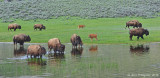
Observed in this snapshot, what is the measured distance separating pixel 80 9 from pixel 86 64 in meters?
62.8

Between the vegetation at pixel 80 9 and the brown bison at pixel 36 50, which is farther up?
the brown bison at pixel 36 50

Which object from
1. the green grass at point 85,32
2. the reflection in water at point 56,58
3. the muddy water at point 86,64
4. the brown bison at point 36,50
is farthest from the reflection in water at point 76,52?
the green grass at point 85,32

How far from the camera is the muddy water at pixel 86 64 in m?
23.1

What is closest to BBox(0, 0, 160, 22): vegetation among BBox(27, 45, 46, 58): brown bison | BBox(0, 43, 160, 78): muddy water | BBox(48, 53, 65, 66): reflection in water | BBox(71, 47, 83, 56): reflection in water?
BBox(71, 47, 83, 56): reflection in water

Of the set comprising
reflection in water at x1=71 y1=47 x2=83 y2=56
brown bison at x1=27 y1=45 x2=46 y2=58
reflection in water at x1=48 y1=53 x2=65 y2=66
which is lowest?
reflection in water at x1=71 y1=47 x2=83 y2=56

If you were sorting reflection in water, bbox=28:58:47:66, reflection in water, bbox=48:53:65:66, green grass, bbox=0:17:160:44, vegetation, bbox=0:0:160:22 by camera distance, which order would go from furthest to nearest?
vegetation, bbox=0:0:160:22 → green grass, bbox=0:17:160:44 → reflection in water, bbox=48:53:65:66 → reflection in water, bbox=28:58:47:66

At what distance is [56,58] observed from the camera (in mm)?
30453

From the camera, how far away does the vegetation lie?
79500 mm

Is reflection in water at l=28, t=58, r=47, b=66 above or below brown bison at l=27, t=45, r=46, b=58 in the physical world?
below

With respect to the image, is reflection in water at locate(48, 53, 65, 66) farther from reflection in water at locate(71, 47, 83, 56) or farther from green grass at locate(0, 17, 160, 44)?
green grass at locate(0, 17, 160, 44)

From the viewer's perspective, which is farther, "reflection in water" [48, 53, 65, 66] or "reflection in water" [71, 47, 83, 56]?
"reflection in water" [71, 47, 83, 56]

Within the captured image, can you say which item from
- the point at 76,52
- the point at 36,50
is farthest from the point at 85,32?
the point at 36,50

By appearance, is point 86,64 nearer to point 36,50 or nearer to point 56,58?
point 56,58

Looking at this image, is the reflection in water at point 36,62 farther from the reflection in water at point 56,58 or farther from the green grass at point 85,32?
the green grass at point 85,32
